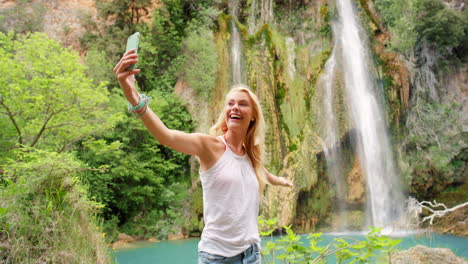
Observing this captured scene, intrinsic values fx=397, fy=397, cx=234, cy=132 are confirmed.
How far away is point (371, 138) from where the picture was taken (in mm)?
13352

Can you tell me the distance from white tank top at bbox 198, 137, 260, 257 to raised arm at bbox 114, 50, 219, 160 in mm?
135

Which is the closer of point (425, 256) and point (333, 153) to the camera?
point (425, 256)

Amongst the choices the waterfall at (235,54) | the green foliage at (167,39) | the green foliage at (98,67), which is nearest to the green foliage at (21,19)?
the green foliage at (98,67)

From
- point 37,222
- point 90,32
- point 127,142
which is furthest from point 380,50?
point 37,222

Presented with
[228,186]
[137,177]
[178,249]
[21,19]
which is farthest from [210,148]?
[21,19]

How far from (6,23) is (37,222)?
18107 mm

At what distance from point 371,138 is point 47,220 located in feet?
37.4

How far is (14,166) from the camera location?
5.16 metres

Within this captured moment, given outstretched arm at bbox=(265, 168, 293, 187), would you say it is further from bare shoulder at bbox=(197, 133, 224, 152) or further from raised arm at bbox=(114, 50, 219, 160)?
raised arm at bbox=(114, 50, 219, 160)

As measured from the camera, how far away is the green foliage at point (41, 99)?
936 centimetres

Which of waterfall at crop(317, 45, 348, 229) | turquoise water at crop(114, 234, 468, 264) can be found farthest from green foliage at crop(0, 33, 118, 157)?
waterfall at crop(317, 45, 348, 229)

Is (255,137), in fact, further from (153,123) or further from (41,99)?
(41,99)

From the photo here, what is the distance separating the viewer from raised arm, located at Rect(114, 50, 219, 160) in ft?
4.99

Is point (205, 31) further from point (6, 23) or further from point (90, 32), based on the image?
point (6, 23)
